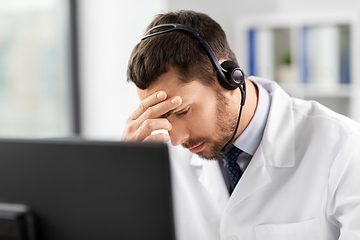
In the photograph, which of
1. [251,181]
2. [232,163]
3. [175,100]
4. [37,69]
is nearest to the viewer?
[175,100]

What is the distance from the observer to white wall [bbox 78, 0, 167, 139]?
277 centimetres

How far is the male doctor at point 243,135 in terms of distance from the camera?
1.09 metres

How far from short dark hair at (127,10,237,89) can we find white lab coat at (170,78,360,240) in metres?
0.30

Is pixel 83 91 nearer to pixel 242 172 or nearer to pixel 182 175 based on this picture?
pixel 182 175

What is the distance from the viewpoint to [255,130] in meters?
1.29

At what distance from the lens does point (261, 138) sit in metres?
1.30

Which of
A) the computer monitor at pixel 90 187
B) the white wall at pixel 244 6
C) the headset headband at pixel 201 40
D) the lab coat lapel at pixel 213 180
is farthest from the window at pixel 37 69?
the computer monitor at pixel 90 187

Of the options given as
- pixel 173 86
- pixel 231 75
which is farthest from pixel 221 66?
pixel 173 86

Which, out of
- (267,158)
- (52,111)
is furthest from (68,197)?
(52,111)

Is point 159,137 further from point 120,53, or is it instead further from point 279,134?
point 120,53

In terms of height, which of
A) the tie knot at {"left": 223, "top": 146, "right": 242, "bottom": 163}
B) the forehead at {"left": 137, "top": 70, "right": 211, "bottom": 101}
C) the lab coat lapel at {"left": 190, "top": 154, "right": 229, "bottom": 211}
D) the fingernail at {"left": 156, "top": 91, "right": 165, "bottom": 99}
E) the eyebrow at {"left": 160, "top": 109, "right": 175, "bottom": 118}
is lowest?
the lab coat lapel at {"left": 190, "top": 154, "right": 229, "bottom": 211}

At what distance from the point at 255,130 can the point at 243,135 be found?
5 centimetres

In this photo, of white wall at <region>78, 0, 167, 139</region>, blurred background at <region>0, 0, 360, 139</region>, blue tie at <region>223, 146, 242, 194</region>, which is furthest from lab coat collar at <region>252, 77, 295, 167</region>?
white wall at <region>78, 0, 167, 139</region>

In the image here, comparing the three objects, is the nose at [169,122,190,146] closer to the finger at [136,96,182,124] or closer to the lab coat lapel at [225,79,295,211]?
the finger at [136,96,182,124]
